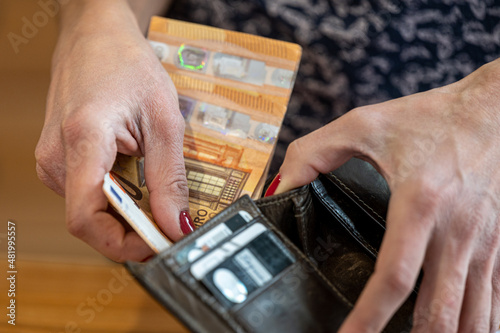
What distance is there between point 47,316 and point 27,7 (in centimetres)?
87

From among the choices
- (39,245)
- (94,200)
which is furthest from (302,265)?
(39,245)

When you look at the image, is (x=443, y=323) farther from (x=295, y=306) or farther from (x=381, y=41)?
(x=381, y=41)

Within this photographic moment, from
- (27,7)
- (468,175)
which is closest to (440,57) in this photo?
(468,175)

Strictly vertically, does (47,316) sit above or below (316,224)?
below

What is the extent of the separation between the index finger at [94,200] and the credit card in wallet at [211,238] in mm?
119

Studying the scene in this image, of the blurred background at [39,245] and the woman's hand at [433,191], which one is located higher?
the woman's hand at [433,191]

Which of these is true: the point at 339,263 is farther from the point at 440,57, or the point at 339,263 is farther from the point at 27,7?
the point at 27,7

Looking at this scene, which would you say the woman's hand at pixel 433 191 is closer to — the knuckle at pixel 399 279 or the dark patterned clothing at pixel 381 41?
the knuckle at pixel 399 279

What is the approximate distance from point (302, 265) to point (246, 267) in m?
0.07

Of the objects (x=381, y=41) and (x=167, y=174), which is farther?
(x=381, y=41)

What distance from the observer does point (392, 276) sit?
0.44 m

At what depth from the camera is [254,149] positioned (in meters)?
0.78

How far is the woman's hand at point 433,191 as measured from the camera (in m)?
0.45

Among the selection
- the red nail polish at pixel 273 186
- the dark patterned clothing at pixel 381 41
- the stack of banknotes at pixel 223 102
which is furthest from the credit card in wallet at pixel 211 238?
the dark patterned clothing at pixel 381 41
